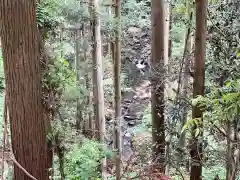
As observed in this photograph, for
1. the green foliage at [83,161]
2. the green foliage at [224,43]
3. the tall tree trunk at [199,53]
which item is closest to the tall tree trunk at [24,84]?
the green foliage at [83,161]

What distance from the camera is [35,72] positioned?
3018 mm

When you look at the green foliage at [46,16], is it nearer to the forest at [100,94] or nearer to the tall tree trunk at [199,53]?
the forest at [100,94]

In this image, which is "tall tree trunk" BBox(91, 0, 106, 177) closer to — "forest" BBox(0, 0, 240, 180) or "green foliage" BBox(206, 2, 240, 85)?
"forest" BBox(0, 0, 240, 180)

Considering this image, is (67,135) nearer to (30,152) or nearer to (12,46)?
(30,152)

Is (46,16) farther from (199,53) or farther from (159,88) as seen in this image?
(199,53)

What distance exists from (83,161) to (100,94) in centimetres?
388

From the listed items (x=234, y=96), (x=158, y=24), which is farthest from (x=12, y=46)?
(x=158, y=24)

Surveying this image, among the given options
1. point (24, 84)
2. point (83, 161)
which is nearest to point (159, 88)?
point (83, 161)

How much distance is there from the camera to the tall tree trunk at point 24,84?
2875 mm

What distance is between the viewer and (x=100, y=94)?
9.48 meters

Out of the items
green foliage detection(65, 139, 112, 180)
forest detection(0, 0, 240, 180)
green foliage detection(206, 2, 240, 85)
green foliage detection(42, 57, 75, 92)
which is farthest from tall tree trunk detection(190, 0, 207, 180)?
green foliage detection(42, 57, 75, 92)

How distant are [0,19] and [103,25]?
7.05 metres

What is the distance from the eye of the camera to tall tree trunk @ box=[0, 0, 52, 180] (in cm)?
288

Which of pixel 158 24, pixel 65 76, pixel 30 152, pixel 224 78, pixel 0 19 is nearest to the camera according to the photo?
pixel 0 19
